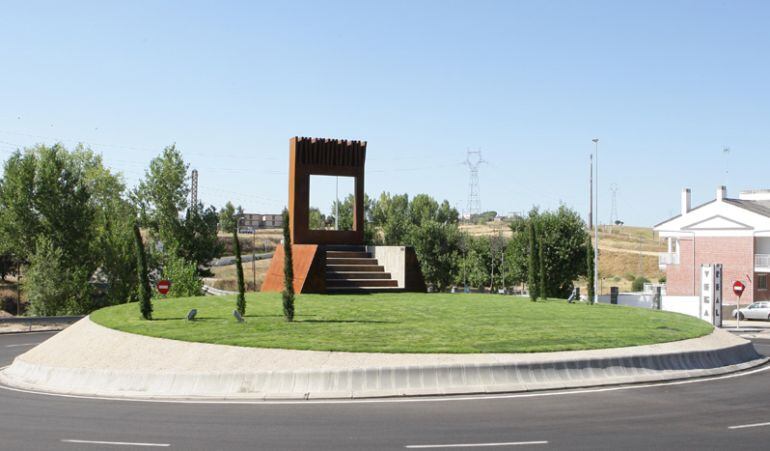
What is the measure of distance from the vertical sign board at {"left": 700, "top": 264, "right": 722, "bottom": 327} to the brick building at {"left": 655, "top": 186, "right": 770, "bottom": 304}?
25.0 m

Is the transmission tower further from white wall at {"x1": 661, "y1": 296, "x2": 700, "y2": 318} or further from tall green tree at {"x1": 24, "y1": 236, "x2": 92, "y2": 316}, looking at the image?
white wall at {"x1": 661, "y1": 296, "x2": 700, "y2": 318}

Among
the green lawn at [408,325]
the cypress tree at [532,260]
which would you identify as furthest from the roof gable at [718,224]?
the cypress tree at [532,260]

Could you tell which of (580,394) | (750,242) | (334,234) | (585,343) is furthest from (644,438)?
(750,242)

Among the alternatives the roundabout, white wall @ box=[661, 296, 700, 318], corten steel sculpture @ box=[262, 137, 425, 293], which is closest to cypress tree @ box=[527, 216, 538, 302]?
corten steel sculpture @ box=[262, 137, 425, 293]

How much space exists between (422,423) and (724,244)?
5809 cm

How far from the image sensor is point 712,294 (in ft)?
120

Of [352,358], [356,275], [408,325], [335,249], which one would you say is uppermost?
[335,249]

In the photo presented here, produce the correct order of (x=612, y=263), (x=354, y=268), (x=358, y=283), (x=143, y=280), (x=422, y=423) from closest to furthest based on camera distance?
1. (x=422, y=423)
2. (x=143, y=280)
3. (x=358, y=283)
4. (x=354, y=268)
5. (x=612, y=263)

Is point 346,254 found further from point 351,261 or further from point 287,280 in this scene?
point 287,280

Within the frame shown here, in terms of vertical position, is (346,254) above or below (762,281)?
above

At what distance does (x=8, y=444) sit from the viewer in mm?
12164

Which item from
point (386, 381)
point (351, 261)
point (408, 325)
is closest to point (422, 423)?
point (386, 381)

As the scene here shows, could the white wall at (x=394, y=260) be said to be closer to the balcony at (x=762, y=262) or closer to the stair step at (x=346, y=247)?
the stair step at (x=346, y=247)

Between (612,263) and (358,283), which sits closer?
(358,283)
